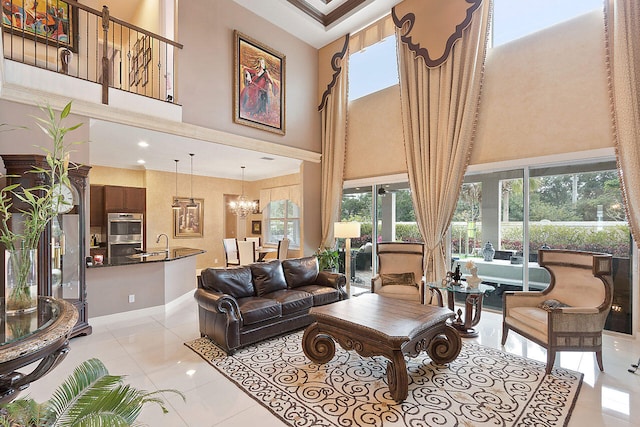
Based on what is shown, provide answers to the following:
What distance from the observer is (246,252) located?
7457 mm

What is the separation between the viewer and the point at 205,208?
8945 mm

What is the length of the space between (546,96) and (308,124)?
442 cm

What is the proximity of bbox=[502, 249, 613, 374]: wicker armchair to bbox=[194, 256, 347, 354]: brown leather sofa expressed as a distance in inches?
92.1

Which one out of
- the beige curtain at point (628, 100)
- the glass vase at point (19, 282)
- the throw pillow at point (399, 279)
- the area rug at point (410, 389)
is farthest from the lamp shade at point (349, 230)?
the glass vase at point (19, 282)

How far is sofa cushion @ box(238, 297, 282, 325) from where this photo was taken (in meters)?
3.36

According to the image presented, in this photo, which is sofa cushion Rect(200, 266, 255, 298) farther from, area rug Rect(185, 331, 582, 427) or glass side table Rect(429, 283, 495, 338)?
glass side table Rect(429, 283, 495, 338)

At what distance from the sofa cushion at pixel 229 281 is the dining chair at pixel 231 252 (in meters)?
3.89

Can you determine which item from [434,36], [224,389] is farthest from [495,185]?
[224,389]

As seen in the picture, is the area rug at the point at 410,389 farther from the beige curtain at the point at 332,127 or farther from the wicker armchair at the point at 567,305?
the beige curtain at the point at 332,127

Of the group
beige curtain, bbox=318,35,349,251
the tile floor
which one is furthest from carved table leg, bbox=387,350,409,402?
beige curtain, bbox=318,35,349,251

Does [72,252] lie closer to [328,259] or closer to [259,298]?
[259,298]

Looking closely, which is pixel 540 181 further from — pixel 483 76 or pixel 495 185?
pixel 483 76

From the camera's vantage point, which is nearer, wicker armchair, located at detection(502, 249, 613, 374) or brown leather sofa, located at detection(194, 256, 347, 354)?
wicker armchair, located at detection(502, 249, 613, 374)

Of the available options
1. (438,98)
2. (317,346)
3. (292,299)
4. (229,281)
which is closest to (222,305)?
(229,281)
